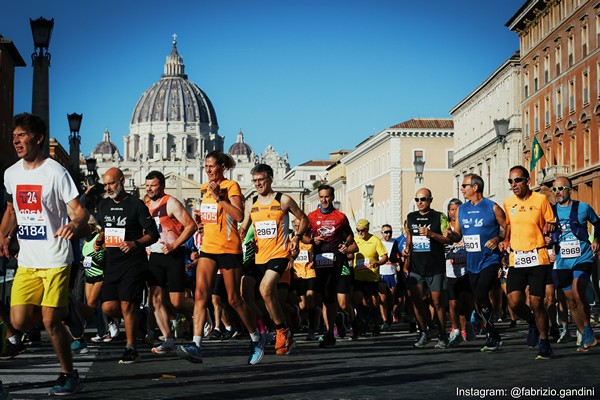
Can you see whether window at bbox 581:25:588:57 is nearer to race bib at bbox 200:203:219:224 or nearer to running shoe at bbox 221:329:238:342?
running shoe at bbox 221:329:238:342

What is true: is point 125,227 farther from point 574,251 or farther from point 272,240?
point 574,251

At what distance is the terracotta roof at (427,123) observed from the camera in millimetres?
99625

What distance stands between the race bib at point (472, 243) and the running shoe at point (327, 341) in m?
2.23

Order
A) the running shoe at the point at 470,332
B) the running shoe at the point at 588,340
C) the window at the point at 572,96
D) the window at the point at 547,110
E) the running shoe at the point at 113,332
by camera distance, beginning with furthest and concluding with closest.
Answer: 1. the window at the point at 547,110
2. the window at the point at 572,96
3. the running shoe at the point at 113,332
4. the running shoe at the point at 470,332
5. the running shoe at the point at 588,340

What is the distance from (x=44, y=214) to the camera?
834 centimetres

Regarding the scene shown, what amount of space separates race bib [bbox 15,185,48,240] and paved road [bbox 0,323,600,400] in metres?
1.06

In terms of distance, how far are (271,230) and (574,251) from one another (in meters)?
3.04

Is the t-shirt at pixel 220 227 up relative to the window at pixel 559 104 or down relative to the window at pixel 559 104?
down

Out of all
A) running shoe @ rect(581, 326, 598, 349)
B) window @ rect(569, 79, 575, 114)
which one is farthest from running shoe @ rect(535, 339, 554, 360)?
window @ rect(569, 79, 575, 114)

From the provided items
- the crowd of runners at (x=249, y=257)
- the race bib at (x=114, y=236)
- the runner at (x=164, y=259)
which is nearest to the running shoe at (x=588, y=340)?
the crowd of runners at (x=249, y=257)

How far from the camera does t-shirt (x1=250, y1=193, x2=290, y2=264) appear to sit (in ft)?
40.9

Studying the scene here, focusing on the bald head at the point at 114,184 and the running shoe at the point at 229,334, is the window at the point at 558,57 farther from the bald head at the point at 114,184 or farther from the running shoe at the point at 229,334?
the bald head at the point at 114,184

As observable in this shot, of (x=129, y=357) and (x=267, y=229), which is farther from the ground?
(x=267, y=229)

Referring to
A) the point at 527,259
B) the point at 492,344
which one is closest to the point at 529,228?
the point at 527,259
